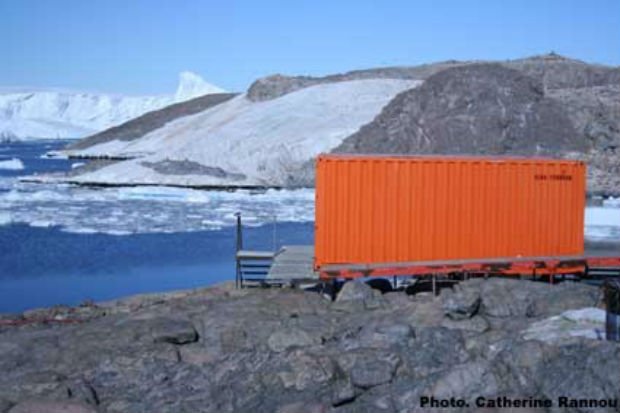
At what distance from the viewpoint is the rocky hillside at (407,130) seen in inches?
1676

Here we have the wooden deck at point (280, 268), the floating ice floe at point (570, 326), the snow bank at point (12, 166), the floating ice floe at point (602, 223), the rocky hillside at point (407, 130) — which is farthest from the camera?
the snow bank at point (12, 166)

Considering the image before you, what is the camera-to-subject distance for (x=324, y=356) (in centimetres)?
975

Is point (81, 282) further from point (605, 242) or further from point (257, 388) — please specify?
point (605, 242)

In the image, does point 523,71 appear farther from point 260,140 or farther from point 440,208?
point 440,208

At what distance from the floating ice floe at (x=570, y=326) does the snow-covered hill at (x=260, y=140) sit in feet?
119

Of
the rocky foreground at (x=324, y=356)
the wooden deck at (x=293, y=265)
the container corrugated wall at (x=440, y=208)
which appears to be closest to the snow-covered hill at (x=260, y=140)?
the wooden deck at (x=293, y=265)

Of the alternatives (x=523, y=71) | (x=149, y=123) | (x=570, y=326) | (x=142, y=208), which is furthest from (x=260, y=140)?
(x=570, y=326)

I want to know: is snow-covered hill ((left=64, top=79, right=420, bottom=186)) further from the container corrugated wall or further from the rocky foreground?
the rocky foreground

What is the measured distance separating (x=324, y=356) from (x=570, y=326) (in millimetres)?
2767

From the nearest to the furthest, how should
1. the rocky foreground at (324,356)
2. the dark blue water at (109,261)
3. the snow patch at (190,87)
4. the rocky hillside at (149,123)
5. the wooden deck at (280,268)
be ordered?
the rocky foreground at (324,356) → the wooden deck at (280,268) → the dark blue water at (109,261) → the rocky hillside at (149,123) → the snow patch at (190,87)

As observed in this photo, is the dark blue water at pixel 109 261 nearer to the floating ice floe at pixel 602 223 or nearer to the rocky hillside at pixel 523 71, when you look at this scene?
the floating ice floe at pixel 602 223

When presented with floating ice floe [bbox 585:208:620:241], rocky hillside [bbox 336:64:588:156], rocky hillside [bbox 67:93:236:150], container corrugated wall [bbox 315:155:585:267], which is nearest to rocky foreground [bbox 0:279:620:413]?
container corrugated wall [bbox 315:155:585:267]

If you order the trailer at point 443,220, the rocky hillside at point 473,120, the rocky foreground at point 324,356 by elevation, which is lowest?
the rocky foreground at point 324,356

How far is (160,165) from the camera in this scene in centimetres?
4975
